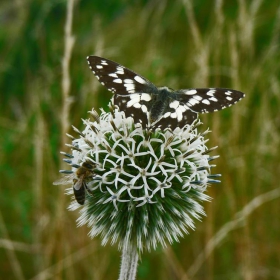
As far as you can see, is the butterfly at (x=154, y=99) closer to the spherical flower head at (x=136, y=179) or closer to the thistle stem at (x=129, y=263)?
the spherical flower head at (x=136, y=179)

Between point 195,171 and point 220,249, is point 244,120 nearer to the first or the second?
point 220,249

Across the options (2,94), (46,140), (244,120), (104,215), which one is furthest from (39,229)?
(2,94)

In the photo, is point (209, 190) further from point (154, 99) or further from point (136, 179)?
point (136, 179)

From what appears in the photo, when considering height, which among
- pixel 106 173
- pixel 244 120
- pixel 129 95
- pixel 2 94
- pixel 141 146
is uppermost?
pixel 2 94

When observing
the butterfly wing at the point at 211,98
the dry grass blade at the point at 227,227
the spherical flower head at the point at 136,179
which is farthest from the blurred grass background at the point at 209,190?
the butterfly wing at the point at 211,98

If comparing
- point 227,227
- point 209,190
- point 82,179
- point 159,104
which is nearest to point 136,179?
point 82,179

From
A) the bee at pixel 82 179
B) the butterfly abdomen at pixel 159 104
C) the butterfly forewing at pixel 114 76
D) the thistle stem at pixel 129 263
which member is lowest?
the thistle stem at pixel 129 263
